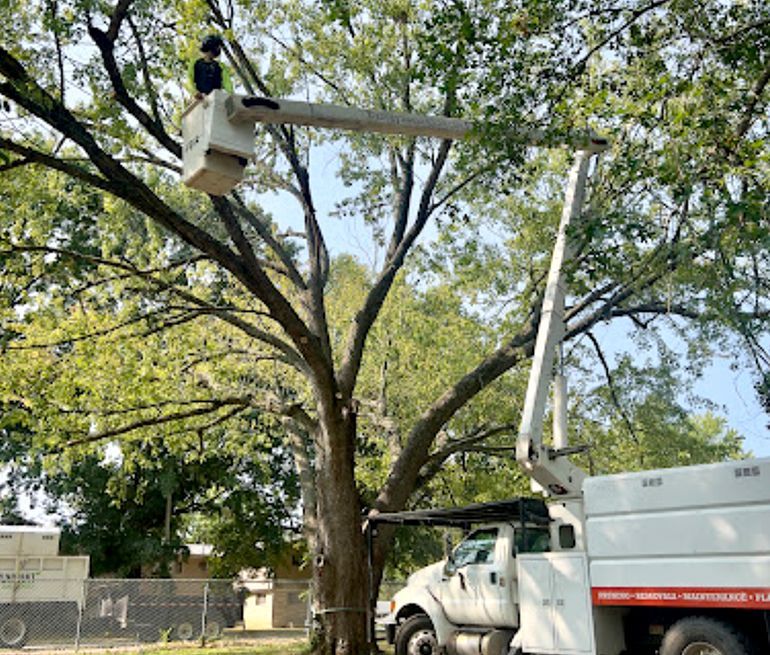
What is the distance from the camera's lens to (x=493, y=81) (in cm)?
871

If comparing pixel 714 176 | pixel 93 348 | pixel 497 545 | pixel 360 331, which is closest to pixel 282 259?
pixel 360 331

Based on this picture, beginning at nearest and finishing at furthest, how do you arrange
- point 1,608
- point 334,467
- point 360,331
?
point 334,467, point 360,331, point 1,608

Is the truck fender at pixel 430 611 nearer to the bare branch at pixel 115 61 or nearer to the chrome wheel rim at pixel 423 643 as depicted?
the chrome wheel rim at pixel 423 643

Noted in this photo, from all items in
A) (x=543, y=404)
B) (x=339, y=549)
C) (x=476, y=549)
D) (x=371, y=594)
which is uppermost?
(x=543, y=404)

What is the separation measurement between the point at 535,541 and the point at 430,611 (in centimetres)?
234

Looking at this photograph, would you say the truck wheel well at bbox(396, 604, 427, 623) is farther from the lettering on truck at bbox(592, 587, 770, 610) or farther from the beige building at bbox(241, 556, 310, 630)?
the beige building at bbox(241, 556, 310, 630)

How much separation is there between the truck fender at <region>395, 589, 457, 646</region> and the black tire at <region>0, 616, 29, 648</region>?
41.3ft

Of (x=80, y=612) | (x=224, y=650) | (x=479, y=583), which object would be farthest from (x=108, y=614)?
(x=479, y=583)

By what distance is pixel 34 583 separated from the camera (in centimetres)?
2192

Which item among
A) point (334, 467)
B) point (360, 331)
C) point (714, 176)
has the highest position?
point (360, 331)

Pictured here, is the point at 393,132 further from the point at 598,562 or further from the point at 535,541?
the point at 535,541

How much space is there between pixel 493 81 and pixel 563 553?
5.74 m

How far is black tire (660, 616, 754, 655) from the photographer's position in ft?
26.3

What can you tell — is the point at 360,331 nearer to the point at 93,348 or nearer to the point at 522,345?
the point at 522,345
